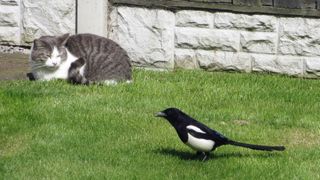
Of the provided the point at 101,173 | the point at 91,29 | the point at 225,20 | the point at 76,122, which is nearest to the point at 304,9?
the point at 225,20

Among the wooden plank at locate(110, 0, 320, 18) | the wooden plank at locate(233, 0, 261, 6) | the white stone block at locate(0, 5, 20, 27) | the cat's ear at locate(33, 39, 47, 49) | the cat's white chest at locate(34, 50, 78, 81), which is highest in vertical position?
the wooden plank at locate(233, 0, 261, 6)

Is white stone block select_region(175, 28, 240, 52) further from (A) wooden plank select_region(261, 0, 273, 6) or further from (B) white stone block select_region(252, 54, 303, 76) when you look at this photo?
(A) wooden plank select_region(261, 0, 273, 6)

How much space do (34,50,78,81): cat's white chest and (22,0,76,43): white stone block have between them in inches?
48.8

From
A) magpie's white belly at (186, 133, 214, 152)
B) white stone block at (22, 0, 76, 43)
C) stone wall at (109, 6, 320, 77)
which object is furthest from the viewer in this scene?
white stone block at (22, 0, 76, 43)

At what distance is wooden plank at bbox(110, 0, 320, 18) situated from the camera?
1059 cm

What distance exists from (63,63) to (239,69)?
2.34 meters

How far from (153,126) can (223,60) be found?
277 cm

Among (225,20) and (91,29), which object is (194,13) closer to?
(225,20)

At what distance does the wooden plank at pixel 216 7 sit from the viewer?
1059 cm

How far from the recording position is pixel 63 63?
10227 millimetres

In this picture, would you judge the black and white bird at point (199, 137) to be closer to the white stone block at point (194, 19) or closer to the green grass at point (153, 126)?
the green grass at point (153, 126)

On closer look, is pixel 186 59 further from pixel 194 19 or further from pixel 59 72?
pixel 59 72

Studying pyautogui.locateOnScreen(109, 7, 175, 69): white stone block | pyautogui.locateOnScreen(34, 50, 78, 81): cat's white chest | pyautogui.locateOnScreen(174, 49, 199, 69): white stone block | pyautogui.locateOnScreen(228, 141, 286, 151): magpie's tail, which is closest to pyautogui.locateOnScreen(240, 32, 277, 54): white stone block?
pyautogui.locateOnScreen(174, 49, 199, 69): white stone block

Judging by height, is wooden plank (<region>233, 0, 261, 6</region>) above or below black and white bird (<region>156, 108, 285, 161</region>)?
above
